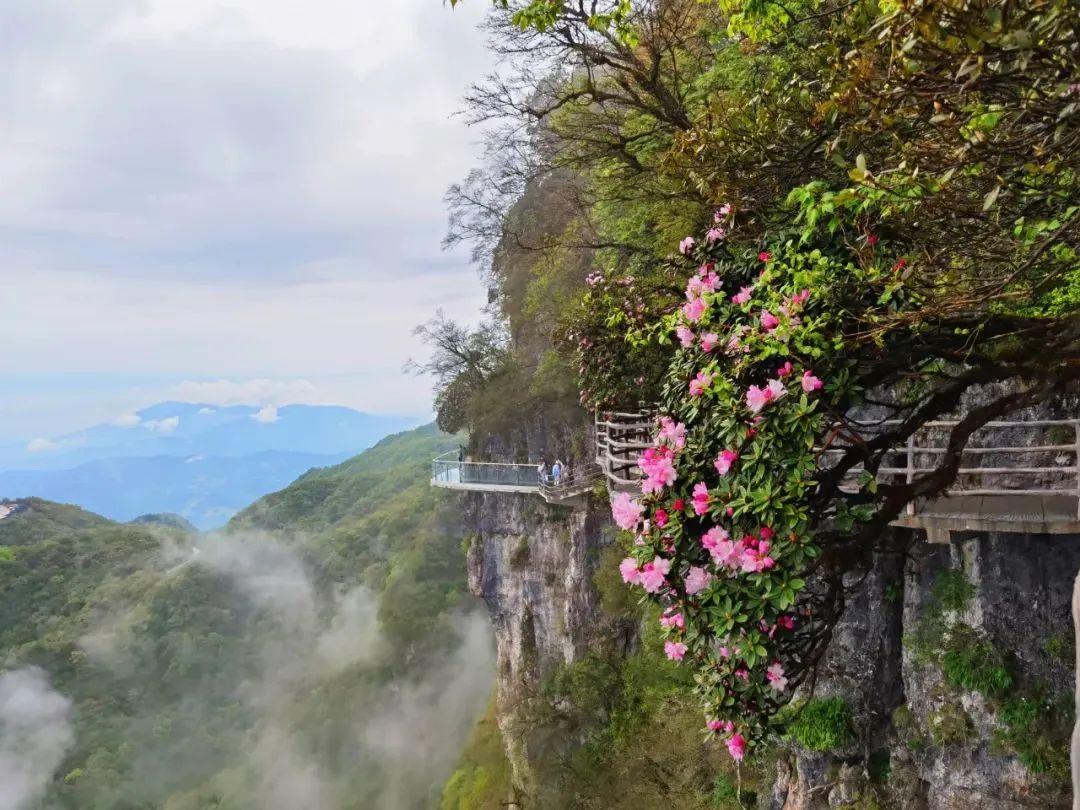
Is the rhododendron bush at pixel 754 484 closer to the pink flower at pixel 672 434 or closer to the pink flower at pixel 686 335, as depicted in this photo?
the pink flower at pixel 672 434

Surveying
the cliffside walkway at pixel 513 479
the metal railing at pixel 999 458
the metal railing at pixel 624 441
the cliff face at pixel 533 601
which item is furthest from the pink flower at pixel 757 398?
the cliff face at pixel 533 601

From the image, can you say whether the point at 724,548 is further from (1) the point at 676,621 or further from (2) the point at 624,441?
(2) the point at 624,441

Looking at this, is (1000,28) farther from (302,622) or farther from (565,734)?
(302,622)

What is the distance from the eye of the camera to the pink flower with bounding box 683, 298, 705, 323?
4746 millimetres

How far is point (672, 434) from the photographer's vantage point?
14.7ft

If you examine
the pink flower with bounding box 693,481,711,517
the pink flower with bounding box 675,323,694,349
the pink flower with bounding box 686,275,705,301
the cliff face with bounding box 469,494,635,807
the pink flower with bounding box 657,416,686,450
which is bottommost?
the cliff face with bounding box 469,494,635,807

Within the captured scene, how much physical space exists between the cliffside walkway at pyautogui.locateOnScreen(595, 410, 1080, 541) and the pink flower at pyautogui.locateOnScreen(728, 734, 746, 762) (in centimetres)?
229

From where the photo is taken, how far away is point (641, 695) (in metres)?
14.4

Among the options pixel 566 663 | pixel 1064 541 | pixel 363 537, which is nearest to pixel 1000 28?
pixel 1064 541

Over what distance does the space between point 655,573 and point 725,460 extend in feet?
2.78

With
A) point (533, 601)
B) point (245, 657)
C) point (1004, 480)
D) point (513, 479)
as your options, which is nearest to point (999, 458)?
point (1004, 480)

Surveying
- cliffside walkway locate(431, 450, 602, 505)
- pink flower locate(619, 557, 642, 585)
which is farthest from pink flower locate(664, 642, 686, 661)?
cliffside walkway locate(431, 450, 602, 505)

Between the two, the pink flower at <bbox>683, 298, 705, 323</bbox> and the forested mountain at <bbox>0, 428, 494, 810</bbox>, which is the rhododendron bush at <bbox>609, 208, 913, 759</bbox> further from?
the forested mountain at <bbox>0, 428, 494, 810</bbox>

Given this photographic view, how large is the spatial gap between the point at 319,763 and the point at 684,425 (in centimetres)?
4894
